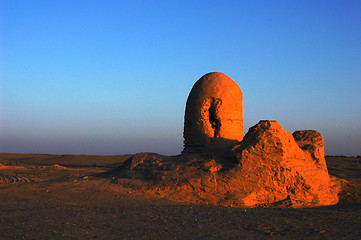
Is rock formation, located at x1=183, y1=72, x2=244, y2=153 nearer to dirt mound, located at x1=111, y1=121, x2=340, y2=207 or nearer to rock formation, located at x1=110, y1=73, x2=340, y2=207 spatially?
rock formation, located at x1=110, y1=73, x2=340, y2=207

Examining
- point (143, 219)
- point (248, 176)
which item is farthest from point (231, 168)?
point (143, 219)

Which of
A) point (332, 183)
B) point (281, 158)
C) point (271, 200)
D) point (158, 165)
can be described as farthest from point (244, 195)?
point (332, 183)

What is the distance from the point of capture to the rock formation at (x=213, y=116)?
1000 cm

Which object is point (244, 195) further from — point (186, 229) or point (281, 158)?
point (186, 229)

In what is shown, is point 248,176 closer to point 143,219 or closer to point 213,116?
point 213,116

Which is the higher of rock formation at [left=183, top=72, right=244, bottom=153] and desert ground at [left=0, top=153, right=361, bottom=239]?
rock formation at [left=183, top=72, right=244, bottom=153]

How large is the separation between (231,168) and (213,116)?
240 cm

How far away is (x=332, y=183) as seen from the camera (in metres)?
9.95

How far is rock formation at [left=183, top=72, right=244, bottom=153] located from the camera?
10000 mm

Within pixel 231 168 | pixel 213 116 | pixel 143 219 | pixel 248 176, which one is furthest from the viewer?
pixel 213 116

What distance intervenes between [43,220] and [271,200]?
524cm

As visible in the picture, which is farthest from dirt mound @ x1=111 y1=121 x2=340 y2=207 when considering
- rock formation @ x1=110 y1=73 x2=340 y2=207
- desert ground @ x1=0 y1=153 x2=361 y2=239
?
desert ground @ x1=0 y1=153 x2=361 y2=239

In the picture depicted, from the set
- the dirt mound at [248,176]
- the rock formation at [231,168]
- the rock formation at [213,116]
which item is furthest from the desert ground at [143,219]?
the rock formation at [213,116]

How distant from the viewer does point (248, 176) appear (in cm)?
801
